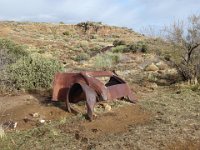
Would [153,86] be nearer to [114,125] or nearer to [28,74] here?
[28,74]

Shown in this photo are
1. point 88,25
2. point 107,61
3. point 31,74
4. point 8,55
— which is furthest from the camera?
point 88,25

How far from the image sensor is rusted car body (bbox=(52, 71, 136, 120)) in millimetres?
8984

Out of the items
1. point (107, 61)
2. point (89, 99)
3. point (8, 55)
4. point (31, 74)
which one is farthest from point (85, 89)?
point (107, 61)

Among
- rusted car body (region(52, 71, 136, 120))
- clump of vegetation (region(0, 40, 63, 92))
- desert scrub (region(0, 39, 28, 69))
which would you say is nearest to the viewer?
rusted car body (region(52, 71, 136, 120))

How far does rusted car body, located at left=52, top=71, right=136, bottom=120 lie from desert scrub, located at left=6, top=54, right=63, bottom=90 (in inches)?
81.7

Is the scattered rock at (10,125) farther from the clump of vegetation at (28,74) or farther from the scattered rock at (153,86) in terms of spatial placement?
the scattered rock at (153,86)

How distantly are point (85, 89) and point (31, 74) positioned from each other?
3265mm

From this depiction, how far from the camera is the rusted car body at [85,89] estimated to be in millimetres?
8984

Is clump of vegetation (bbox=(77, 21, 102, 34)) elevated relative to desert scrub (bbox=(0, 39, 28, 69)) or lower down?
elevated

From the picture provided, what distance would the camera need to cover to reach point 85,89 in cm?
884

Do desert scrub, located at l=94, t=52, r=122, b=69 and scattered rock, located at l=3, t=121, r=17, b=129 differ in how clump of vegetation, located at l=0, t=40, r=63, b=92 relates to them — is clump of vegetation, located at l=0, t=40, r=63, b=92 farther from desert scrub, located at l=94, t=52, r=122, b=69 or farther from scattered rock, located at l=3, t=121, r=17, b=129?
desert scrub, located at l=94, t=52, r=122, b=69

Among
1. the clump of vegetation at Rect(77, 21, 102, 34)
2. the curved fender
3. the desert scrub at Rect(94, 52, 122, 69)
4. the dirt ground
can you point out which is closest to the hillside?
the dirt ground

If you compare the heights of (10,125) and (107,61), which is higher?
(107,61)

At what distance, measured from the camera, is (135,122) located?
27.5 ft
